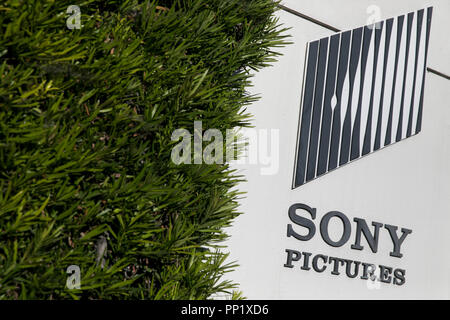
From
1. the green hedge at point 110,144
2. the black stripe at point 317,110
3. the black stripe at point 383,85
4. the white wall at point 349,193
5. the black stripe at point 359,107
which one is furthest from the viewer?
the black stripe at point 383,85

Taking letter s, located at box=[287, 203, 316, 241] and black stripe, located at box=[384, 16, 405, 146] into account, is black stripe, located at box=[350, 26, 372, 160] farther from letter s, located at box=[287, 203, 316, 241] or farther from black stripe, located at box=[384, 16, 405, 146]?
letter s, located at box=[287, 203, 316, 241]

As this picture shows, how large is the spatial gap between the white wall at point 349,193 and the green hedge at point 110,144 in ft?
4.79

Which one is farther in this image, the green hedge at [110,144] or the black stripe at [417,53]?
the black stripe at [417,53]

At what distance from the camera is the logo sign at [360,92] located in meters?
4.84

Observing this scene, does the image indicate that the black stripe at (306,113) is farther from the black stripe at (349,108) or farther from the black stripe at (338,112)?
the black stripe at (349,108)

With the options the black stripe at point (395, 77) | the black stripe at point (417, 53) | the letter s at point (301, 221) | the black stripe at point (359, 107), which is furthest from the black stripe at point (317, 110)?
the black stripe at point (417, 53)

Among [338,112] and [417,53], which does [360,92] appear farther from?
[417,53]

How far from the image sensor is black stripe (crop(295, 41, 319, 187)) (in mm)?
4746

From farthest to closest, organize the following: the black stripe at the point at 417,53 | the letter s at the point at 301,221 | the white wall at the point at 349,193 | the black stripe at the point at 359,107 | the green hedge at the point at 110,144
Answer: the black stripe at the point at 417,53 → the black stripe at the point at 359,107 → the letter s at the point at 301,221 → the white wall at the point at 349,193 → the green hedge at the point at 110,144

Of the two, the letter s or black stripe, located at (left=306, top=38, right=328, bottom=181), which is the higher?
black stripe, located at (left=306, top=38, right=328, bottom=181)

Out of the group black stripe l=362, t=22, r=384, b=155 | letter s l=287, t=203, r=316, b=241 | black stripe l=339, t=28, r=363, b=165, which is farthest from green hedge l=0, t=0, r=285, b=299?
black stripe l=362, t=22, r=384, b=155

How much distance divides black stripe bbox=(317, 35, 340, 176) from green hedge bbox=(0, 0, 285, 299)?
1.88 metres

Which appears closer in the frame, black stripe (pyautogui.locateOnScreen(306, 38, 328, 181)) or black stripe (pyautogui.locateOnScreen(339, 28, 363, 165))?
black stripe (pyautogui.locateOnScreen(306, 38, 328, 181))
